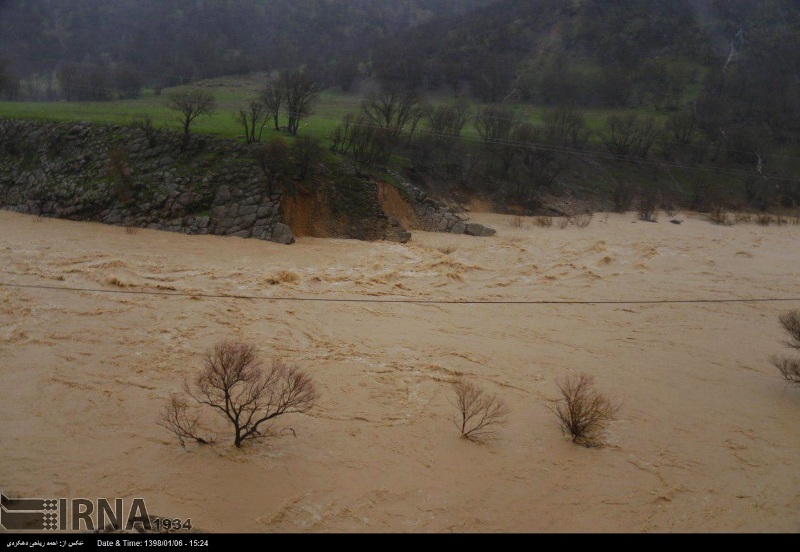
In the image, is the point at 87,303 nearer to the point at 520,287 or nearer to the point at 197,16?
the point at 520,287

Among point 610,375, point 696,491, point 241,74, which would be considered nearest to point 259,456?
point 696,491

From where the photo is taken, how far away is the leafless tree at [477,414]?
1281 cm

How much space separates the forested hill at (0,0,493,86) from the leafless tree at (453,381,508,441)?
62.6 meters

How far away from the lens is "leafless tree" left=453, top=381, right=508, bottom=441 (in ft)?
42.0

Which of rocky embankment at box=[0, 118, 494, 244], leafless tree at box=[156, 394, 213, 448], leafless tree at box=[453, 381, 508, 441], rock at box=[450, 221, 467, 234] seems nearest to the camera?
leafless tree at box=[156, 394, 213, 448]

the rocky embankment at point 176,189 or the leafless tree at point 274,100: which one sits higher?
the leafless tree at point 274,100

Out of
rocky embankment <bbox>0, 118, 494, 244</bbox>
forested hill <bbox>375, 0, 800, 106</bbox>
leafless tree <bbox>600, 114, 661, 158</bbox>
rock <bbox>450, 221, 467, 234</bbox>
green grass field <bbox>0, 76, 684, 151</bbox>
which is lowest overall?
rock <bbox>450, 221, 467, 234</bbox>

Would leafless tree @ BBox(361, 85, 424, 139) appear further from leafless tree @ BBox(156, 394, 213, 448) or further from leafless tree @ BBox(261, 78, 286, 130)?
leafless tree @ BBox(156, 394, 213, 448)

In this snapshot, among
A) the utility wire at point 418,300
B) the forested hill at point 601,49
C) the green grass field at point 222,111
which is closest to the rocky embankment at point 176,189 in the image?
the green grass field at point 222,111

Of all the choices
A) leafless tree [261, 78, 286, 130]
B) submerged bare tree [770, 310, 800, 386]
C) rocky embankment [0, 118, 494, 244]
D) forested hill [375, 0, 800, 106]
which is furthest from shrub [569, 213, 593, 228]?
forested hill [375, 0, 800, 106]

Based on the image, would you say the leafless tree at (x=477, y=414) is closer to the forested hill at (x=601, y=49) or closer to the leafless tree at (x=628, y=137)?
the leafless tree at (x=628, y=137)

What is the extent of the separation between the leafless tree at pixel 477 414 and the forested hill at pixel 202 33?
62645 millimetres

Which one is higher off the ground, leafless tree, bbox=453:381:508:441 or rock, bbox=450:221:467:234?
rock, bbox=450:221:467:234

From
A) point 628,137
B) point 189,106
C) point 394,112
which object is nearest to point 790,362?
point 189,106
